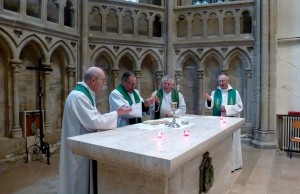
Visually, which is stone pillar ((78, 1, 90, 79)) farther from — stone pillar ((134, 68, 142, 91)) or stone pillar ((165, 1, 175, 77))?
stone pillar ((165, 1, 175, 77))

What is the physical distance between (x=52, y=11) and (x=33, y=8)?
501 mm

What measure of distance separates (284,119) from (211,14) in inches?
131

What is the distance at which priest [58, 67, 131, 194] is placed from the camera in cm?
287

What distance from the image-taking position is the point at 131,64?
24.6ft

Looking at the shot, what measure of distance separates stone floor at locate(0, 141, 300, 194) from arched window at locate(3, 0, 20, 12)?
297cm

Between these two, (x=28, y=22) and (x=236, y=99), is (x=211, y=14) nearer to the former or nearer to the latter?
(x=236, y=99)

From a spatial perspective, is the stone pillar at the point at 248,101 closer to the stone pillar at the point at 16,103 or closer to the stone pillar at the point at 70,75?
the stone pillar at the point at 70,75

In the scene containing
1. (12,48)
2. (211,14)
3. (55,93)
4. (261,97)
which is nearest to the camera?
(12,48)

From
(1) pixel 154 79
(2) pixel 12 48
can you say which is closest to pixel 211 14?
(1) pixel 154 79

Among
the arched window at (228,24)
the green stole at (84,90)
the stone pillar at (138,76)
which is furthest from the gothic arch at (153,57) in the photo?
the green stole at (84,90)

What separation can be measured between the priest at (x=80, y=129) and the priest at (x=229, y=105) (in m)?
2.50

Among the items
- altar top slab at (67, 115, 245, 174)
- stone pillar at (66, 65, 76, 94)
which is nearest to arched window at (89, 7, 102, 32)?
stone pillar at (66, 65, 76, 94)

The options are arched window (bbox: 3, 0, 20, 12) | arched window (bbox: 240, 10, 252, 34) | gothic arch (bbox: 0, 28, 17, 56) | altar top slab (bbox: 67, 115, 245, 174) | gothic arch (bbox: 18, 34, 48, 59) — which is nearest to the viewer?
altar top slab (bbox: 67, 115, 245, 174)

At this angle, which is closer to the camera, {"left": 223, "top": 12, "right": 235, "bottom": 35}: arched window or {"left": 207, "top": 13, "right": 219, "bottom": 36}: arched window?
{"left": 223, "top": 12, "right": 235, "bottom": 35}: arched window
